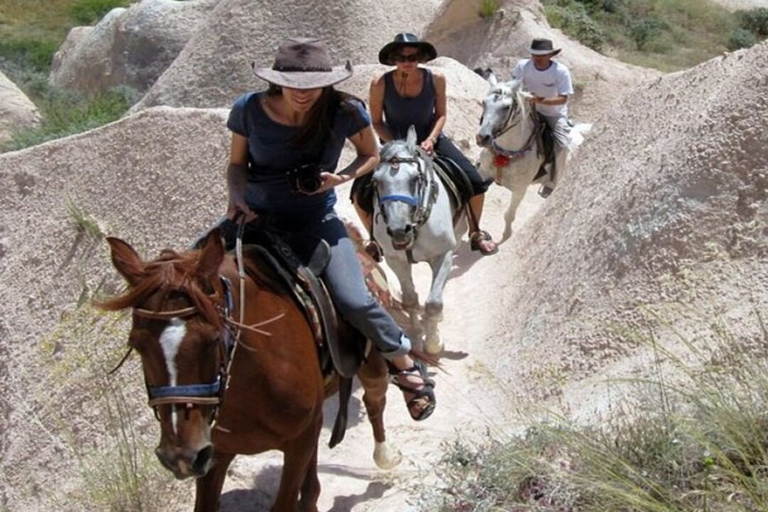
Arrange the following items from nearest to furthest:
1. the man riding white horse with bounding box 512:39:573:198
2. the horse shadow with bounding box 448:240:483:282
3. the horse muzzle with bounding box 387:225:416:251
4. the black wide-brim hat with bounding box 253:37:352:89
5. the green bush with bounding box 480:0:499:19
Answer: the black wide-brim hat with bounding box 253:37:352:89 → the horse muzzle with bounding box 387:225:416:251 → the horse shadow with bounding box 448:240:483:282 → the man riding white horse with bounding box 512:39:573:198 → the green bush with bounding box 480:0:499:19

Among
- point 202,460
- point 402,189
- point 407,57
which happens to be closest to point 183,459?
point 202,460

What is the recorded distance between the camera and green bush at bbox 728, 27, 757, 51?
86.9 feet

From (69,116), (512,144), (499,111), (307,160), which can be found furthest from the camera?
(69,116)

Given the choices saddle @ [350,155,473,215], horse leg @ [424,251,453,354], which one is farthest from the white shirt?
horse leg @ [424,251,453,354]

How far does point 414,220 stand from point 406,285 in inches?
30.7

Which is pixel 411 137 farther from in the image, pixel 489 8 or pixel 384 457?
pixel 489 8

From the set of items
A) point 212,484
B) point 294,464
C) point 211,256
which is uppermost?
point 211,256

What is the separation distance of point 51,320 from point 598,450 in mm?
6291

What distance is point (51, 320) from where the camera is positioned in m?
9.16

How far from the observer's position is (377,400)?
612 cm

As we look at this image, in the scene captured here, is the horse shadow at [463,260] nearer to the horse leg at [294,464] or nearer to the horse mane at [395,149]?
the horse mane at [395,149]

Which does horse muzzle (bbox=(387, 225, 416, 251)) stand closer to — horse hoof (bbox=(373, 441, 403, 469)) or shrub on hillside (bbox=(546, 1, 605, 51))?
horse hoof (bbox=(373, 441, 403, 469))

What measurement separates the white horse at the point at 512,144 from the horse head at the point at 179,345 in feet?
24.0

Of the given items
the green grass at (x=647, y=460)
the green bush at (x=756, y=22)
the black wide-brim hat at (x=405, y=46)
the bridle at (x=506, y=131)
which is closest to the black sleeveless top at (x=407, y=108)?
the black wide-brim hat at (x=405, y=46)
